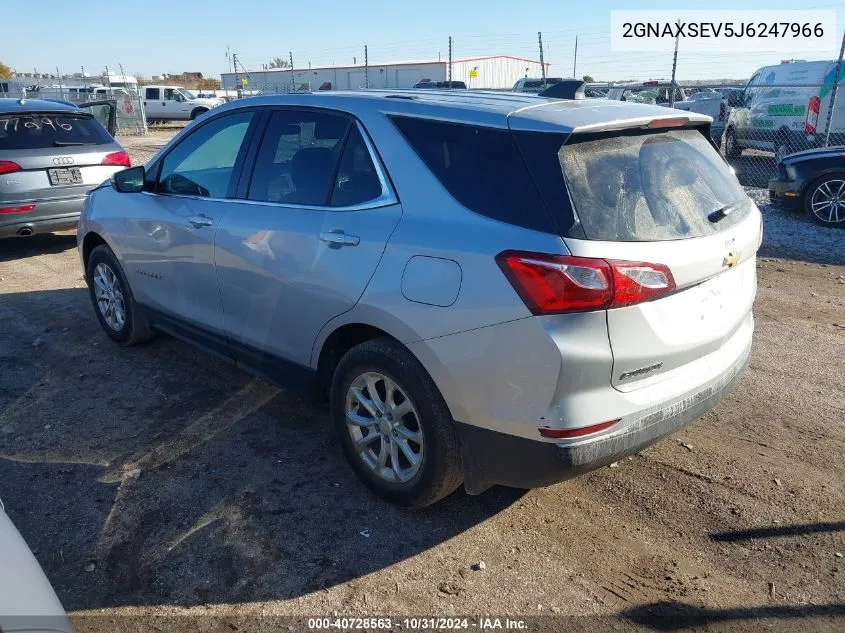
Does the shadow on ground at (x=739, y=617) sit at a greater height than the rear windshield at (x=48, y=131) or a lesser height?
lesser

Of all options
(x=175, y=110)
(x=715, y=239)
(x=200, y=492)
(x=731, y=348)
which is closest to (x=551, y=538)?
(x=731, y=348)

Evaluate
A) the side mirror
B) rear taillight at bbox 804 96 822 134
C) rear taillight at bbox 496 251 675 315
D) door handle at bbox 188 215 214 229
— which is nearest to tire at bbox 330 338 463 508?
rear taillight at bbox 496 251 675 315

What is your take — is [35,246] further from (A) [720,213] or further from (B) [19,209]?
(A) [720,213]

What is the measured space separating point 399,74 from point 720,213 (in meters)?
41.9

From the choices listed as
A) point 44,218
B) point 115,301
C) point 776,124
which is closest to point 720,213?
point 115,301

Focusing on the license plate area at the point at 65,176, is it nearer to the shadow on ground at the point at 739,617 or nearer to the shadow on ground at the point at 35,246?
the shadow on ground at the point at 35,246

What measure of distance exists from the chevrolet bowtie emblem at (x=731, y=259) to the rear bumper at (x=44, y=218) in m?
6.73

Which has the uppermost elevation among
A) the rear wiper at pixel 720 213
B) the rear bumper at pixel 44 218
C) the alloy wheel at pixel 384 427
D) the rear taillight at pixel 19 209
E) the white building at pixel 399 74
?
the white building at pixel 399 74

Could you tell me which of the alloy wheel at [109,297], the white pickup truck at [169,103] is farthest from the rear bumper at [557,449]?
the white pickup truck at [169,103]

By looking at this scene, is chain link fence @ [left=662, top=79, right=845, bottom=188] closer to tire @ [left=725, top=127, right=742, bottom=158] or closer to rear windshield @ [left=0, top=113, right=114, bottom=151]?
tire @ [left=725, top=127, right=742, bottom=158]

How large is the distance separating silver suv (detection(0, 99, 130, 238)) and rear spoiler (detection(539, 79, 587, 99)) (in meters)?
6.32

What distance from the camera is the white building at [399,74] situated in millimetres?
40438

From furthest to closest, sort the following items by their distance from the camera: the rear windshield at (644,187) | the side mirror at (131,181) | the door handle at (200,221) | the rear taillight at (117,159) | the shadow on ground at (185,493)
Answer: the rear taillight at (117,159)
the side mirror at (131,181)
the door handle at (200,221)
the shadow on ground at (185,493)
the rear windshield at (644,187)

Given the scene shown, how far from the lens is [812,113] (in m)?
14.6
